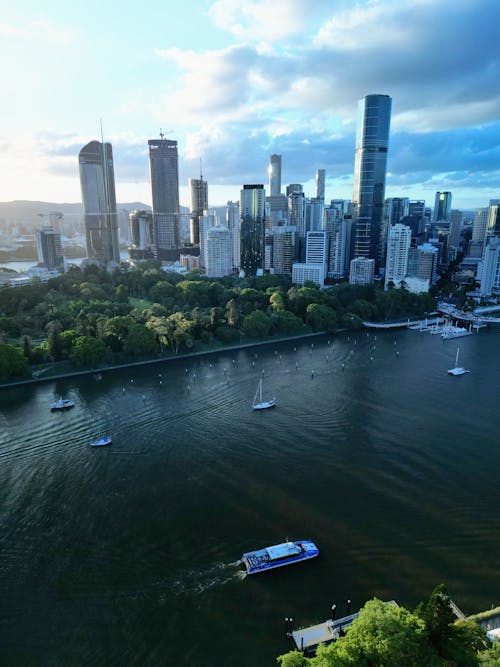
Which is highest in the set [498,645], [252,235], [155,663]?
[252,235]

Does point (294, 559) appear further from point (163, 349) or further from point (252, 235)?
point (252, 235)

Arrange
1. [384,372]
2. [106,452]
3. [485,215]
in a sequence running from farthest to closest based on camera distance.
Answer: [485,215]
[384,372]
[106,452]

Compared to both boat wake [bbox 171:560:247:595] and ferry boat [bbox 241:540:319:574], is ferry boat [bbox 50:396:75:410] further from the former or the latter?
ferry boat [bbox 241:540:319:574]

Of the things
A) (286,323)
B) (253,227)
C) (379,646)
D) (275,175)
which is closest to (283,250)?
(253,227)

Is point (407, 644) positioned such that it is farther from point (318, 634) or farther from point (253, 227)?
point (253, 227)

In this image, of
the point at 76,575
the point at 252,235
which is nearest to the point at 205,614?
the point at 76,575

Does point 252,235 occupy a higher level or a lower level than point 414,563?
higher

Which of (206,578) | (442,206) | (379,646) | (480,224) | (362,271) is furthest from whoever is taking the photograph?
(442,206)

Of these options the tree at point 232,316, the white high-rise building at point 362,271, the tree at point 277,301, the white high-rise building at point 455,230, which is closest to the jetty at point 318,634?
the tree at point 232,316
